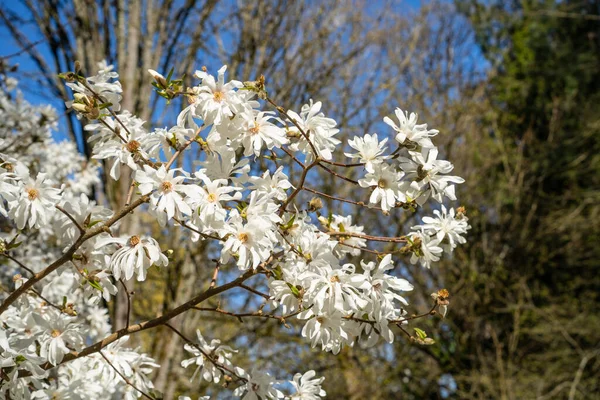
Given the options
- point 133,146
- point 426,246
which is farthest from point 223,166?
point 426,246

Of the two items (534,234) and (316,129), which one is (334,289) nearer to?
(316,129)

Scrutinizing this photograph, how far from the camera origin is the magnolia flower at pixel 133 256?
1329 millimetres

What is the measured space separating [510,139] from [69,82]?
831 centimetres

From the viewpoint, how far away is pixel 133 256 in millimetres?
1331

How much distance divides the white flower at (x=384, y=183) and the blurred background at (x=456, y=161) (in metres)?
2.84

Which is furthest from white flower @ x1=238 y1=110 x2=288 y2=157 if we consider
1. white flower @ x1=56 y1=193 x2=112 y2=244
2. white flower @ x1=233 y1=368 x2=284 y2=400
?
white flower @ x1=233 y1=368 x2=284 y2=400

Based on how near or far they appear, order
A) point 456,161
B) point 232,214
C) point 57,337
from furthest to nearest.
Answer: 1. point 456,161
2. point 57,337
3. point 232,214

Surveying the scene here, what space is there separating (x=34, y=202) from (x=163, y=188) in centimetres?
30

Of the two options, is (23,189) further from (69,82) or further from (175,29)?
(175,29)

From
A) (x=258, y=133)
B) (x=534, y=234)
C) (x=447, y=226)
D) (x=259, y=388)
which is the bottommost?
(x=259, y=388)

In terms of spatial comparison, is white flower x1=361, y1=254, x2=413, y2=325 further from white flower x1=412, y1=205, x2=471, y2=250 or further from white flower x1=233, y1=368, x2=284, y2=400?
white flower x1=233, y1=368, x2=284, y2=400

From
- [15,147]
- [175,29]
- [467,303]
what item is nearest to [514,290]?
[467,303]

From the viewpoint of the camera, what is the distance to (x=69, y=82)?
→ 1.45 metres

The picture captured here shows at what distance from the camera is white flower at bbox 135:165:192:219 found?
1281mm
